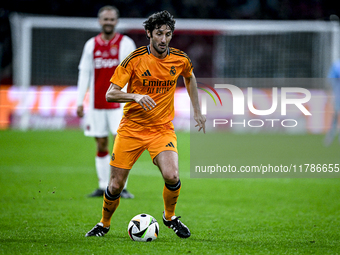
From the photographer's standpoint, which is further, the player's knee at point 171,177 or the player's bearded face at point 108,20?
the player's bearded face at point 108,20

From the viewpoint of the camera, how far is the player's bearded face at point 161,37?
14.9 ft

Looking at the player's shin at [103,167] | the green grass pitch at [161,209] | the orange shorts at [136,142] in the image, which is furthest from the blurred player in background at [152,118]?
the player's shin at [103,167]

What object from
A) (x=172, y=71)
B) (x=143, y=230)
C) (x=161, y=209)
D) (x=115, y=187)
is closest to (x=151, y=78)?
(x=172, y=71)

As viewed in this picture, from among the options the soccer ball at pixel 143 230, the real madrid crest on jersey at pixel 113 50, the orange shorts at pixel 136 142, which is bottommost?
the soccer ball at pixel 143 230

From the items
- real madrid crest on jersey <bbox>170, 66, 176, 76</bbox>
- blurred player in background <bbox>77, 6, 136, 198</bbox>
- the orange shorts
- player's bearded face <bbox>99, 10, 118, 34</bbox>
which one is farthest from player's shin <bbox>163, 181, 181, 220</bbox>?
player's bearded face <bbox>99, 10, 118, 34</bbox>

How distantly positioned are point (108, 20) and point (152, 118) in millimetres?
2595

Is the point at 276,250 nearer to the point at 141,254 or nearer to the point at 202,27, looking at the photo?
the point at 141,254

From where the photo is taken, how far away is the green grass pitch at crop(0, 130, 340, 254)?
448cm

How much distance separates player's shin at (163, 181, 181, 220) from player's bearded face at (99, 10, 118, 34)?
2989 millimetres

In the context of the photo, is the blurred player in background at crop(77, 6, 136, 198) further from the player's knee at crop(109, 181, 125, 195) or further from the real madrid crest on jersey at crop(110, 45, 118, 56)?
the player's knee at crop(109, 181, 125, 195)

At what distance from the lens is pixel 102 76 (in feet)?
23.1

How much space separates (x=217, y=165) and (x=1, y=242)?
691cm

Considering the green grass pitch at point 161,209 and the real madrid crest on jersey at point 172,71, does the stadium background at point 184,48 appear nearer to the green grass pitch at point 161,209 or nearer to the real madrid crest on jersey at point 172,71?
the green grass pitch at point 161,209

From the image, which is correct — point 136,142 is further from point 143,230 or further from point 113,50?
point 113,50
